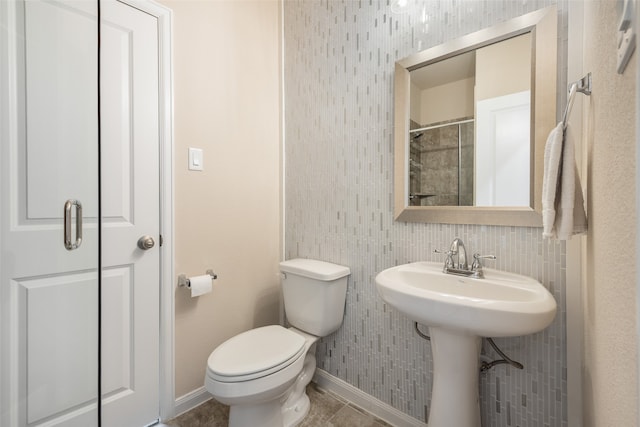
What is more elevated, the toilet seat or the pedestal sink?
the pedestal sink

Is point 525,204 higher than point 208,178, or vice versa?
point 208,178

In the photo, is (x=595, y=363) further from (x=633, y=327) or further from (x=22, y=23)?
(x=22, y=23)

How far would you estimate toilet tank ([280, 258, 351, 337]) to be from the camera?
4.85 feet

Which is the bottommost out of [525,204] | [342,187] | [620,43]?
[525,204]

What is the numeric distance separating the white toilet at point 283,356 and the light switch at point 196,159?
0.71 metres

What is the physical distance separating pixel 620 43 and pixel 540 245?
793 millimetres

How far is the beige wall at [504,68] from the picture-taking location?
3.47ft

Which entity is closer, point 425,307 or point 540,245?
point 425,307

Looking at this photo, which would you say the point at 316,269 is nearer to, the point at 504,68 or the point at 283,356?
the point at 283,356

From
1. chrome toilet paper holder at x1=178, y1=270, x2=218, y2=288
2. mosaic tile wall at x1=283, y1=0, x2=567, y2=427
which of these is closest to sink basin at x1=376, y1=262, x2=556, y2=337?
mosaic tile wall at x1=283, y1=0, x2=567, y2=427

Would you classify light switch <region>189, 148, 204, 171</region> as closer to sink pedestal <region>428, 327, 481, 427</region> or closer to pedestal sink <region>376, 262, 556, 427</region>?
pedestal sink <region>376, 262, 556, 427</region>

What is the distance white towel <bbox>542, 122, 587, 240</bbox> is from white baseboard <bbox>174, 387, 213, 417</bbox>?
1.72m

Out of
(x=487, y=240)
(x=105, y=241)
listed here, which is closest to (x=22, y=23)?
(x=105, y=241)

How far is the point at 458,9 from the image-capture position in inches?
47.2
